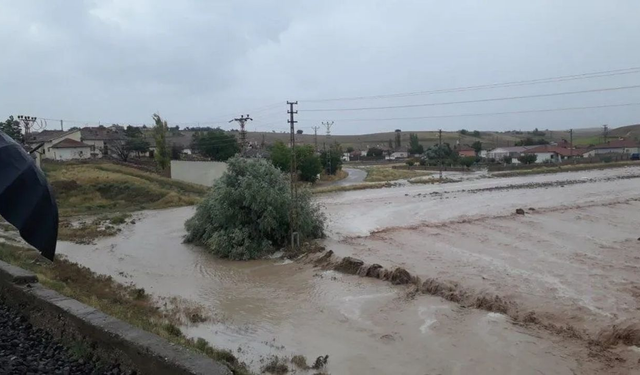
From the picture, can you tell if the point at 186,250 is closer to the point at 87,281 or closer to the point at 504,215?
the point at 87,281

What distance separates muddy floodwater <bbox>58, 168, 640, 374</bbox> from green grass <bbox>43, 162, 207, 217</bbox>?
1118cm

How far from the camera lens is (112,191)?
161 feet

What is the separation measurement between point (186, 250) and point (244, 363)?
1654 cm

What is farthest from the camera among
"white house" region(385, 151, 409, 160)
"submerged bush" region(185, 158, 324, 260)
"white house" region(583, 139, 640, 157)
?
"white house" region(385, 151, 409, 160)

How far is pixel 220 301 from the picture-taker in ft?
56.0

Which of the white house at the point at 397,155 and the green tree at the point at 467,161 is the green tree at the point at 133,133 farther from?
the white house at the point at 397,155

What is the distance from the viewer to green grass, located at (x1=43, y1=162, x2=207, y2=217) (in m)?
45.5

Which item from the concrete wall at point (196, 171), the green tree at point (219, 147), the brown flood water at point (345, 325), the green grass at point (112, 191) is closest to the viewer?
the brown flood water at point (345, 325)

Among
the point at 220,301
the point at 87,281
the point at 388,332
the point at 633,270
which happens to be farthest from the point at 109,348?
the point at 633,270

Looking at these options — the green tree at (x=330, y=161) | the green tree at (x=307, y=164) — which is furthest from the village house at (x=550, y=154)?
the green tree at (x=307, y=164)

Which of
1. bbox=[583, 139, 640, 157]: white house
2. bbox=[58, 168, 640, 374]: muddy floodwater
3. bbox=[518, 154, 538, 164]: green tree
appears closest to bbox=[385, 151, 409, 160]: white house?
bbox=[518, 154, 538, 164]: green tree

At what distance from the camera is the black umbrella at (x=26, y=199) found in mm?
6566

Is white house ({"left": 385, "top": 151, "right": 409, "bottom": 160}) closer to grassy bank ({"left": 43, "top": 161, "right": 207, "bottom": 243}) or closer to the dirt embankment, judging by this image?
grassy bank ({"left": 43, "top": 161, "right": 207, "bottom": 243})

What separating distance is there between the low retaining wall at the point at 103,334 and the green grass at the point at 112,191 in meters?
36.3
